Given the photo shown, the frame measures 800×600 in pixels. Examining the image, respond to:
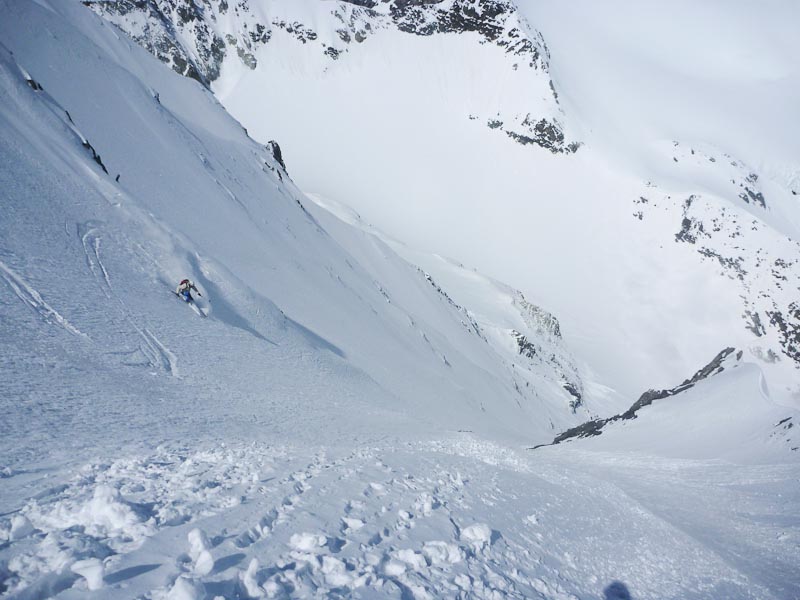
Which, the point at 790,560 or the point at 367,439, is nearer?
the point at 790,560

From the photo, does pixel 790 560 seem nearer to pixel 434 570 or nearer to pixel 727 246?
pixel 434 570

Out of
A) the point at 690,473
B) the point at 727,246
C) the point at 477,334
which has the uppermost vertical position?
Answer: the point at 727,246

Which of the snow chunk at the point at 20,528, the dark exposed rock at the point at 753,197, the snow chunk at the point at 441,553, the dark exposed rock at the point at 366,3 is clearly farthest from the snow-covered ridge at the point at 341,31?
the snow chunk at the point at 441,553

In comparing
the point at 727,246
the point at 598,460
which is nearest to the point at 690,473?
the point at 598,460

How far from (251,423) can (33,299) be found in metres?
4.76

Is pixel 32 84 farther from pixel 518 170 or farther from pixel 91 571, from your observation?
pixel 518 170

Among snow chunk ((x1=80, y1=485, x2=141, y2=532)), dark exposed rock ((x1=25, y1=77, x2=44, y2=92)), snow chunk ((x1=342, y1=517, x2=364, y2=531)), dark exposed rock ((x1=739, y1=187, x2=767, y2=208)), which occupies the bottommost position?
snow chunk ((x1=80, y1=485, x2=141, y2=532))

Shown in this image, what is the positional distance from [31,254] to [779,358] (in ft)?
487

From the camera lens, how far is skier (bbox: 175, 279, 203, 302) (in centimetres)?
1268

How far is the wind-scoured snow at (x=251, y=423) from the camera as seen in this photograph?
13.0 feet

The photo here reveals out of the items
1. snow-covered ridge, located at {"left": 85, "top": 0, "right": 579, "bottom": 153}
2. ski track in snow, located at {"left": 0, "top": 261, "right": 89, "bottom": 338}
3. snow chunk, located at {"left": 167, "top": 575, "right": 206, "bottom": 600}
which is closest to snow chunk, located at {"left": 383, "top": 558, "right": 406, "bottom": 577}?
snow chunk, located at {"left": 167, "top": 575, "right": 206, "bottom": 600}

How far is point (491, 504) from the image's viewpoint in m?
6.66

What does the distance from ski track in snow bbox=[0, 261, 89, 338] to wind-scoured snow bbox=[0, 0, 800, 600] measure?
48mm

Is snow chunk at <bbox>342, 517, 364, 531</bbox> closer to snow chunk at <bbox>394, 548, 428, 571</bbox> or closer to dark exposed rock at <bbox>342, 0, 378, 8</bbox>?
snow chunk at <bbox>394, 548, 428, 571</bbox>
